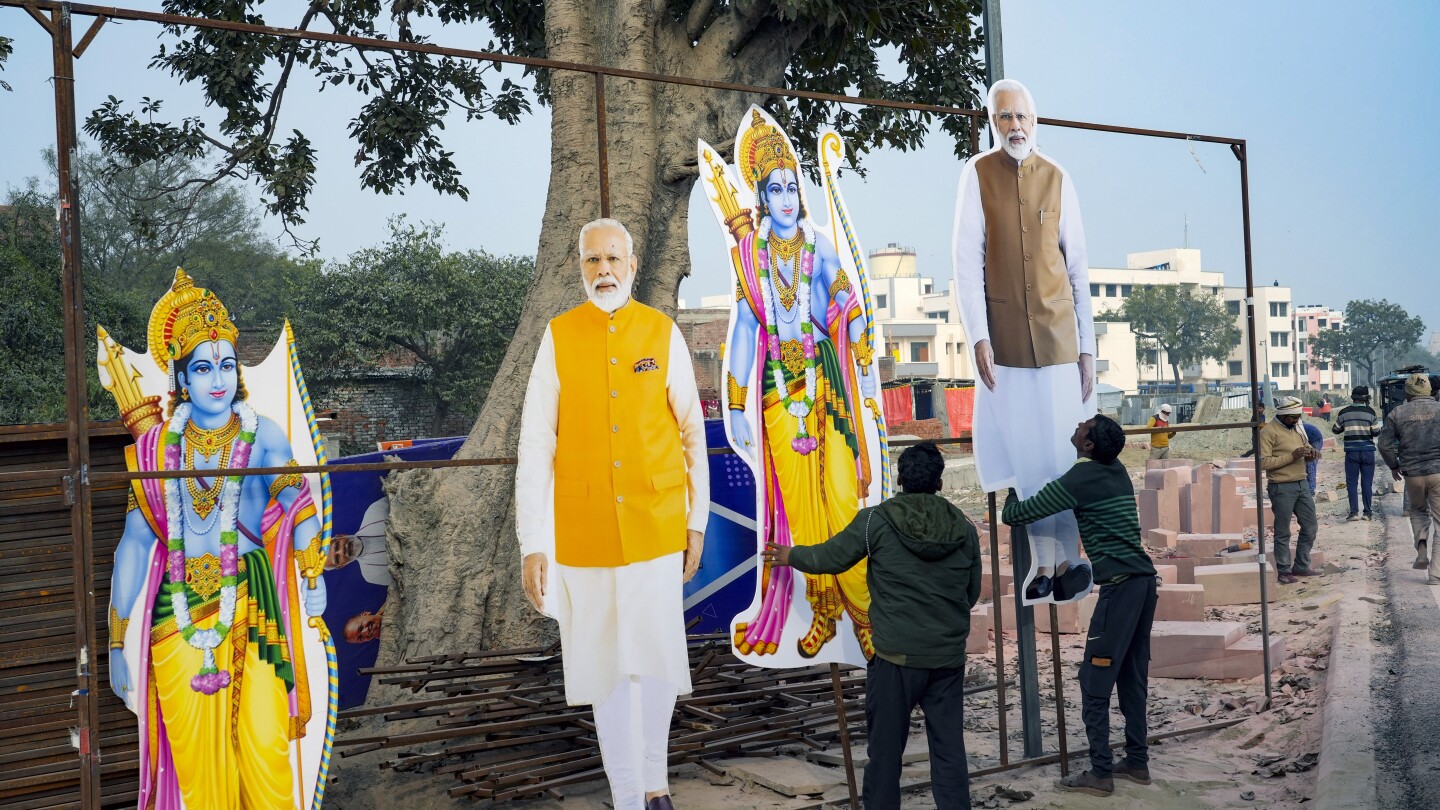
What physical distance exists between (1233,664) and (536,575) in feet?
19.3

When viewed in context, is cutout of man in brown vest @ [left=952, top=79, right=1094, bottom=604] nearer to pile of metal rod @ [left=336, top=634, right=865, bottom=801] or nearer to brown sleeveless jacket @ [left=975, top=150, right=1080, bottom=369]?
brown sleeveless jacket @ [left=975, top=150, right=1080, bottom=369]

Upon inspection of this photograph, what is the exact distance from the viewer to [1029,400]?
19.9ft

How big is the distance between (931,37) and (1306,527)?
607 centimetres

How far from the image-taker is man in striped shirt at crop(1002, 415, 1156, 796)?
18.7 feet

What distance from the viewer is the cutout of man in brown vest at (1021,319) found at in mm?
6012

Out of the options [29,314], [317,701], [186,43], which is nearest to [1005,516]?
[317,701]

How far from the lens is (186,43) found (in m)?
9.63

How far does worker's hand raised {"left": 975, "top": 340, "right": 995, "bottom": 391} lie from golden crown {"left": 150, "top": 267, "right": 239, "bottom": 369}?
358cm

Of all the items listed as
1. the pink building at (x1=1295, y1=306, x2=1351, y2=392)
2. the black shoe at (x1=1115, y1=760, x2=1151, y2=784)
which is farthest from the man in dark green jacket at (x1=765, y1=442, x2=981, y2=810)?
the pink building at (x1=1295, y1=306, x2=1351, y2=392)

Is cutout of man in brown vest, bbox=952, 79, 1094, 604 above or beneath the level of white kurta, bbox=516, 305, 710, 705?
above

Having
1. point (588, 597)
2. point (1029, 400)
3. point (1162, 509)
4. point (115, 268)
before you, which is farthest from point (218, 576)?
point (115, 268)

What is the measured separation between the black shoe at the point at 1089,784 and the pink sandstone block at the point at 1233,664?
289 centimetres

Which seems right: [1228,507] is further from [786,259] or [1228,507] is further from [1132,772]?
[786,259]

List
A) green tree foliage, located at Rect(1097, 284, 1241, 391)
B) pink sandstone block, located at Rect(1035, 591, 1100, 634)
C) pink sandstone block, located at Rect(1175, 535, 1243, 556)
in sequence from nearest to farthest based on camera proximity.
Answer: green tree foliage, located at Rect(1097, 284, 1241, 391) → pink sandstone block, located at Rect(1035, 591, 1100, 634) → pink sandstone block, located at Rect(1175, 535, 1243, 556)
